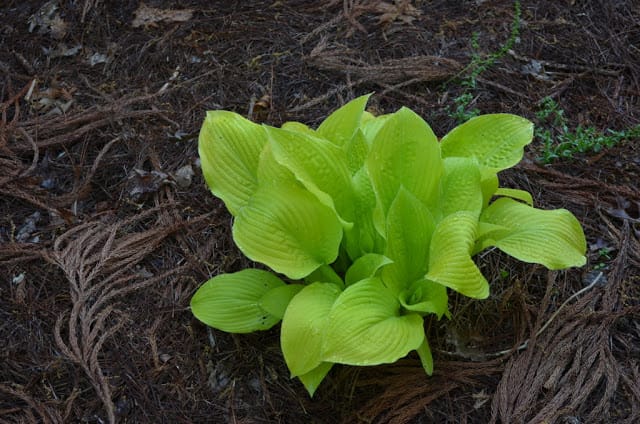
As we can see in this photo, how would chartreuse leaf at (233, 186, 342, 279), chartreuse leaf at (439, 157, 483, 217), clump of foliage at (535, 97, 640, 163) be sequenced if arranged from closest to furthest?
chartreuse leaf at (233, 186, 342, 279)
chartreuse leaf at (439, 157, 483, 217)
clump of foliage at (535, 97, 640, 163)

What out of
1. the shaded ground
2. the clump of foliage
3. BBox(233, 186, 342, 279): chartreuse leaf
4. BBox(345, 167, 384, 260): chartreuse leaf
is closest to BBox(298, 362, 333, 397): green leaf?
the shaded ground

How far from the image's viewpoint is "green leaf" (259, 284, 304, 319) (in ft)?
6.21

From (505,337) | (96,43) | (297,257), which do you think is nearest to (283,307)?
(297,257)

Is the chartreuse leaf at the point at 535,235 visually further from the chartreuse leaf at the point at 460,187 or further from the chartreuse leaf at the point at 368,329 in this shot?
the chartreuse leaf at the point at 368,329

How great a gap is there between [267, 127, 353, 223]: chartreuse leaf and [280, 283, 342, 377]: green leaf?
0.30 meters

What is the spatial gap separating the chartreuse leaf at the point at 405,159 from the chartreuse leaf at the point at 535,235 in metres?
0.23

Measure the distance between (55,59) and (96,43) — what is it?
207 mm

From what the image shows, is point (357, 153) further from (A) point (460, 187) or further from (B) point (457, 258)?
(B) point (457, 258)

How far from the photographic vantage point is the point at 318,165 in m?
1.89

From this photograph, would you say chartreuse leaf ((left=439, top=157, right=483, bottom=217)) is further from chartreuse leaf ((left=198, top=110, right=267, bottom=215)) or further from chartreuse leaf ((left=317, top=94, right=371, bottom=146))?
chartreuse leaf ((left=198, top=110, right=267, bottom=215))

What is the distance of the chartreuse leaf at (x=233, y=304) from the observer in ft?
6.36

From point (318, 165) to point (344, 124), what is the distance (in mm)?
217

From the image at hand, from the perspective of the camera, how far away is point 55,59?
300 cm

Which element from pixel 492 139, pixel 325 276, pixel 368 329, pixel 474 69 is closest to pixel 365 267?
pixel 325 276
